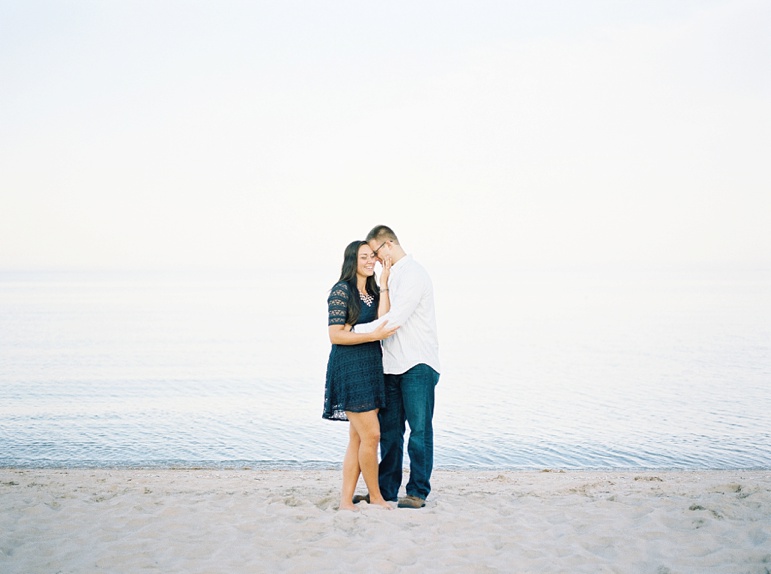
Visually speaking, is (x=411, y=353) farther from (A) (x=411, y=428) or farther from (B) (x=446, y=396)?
(B) (x=446, y=396)

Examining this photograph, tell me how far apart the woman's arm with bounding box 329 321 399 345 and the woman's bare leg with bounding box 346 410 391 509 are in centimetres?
57

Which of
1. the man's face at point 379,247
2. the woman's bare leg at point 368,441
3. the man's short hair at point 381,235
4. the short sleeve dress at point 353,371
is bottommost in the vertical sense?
the woman's bare leg at point 368,441

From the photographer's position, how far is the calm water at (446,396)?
9586 mm

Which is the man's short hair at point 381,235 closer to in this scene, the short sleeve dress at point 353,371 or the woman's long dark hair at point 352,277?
the woman's long dark hair at point 352,277

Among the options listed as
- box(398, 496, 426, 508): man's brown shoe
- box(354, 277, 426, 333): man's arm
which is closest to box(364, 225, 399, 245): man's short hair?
box(354, 277, 426, 333): man's arm

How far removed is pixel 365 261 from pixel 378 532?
6.42ft

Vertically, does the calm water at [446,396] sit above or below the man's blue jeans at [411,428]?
below

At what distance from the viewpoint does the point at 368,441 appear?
5523 mm

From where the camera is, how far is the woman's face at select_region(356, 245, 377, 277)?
5477mm

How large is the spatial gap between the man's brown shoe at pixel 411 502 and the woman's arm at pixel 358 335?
51.3 inches

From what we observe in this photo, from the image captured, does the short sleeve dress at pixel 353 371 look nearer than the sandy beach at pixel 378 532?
No

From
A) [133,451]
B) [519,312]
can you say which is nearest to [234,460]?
[133,451]

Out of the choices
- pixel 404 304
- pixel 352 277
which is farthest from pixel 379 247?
pixel 404 304

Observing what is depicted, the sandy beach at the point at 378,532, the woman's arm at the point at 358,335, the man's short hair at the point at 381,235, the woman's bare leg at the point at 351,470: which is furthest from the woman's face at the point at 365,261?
the sandy beach at the point at 378,532
